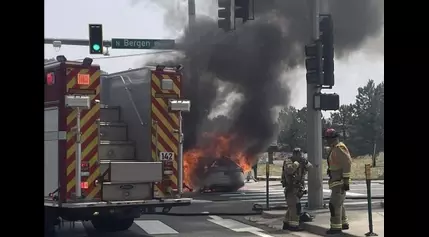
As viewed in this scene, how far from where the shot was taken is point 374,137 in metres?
43.7

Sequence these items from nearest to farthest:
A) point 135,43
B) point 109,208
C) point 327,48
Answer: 1. point 109,208
2. point 327,48
3. point 135,43

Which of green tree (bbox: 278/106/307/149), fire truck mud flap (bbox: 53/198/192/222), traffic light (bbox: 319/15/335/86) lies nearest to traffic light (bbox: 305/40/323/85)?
traffic light (bbox: 319/15/335/86)

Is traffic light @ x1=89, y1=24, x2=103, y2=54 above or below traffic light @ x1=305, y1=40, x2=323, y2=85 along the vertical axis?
above

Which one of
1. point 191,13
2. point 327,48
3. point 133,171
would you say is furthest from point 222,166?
point 133,171

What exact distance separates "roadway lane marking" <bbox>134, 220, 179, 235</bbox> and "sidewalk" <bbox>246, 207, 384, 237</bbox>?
1.74m

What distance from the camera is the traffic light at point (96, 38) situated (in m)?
16.1

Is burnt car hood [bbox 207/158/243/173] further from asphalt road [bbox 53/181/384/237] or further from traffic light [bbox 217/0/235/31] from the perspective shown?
traffic light [bbox 217/0/235/31]

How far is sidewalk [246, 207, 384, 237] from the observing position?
8.42 meters

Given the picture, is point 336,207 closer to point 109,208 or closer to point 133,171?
point 133,171

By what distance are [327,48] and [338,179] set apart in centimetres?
336

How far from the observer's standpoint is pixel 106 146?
7918 mm
